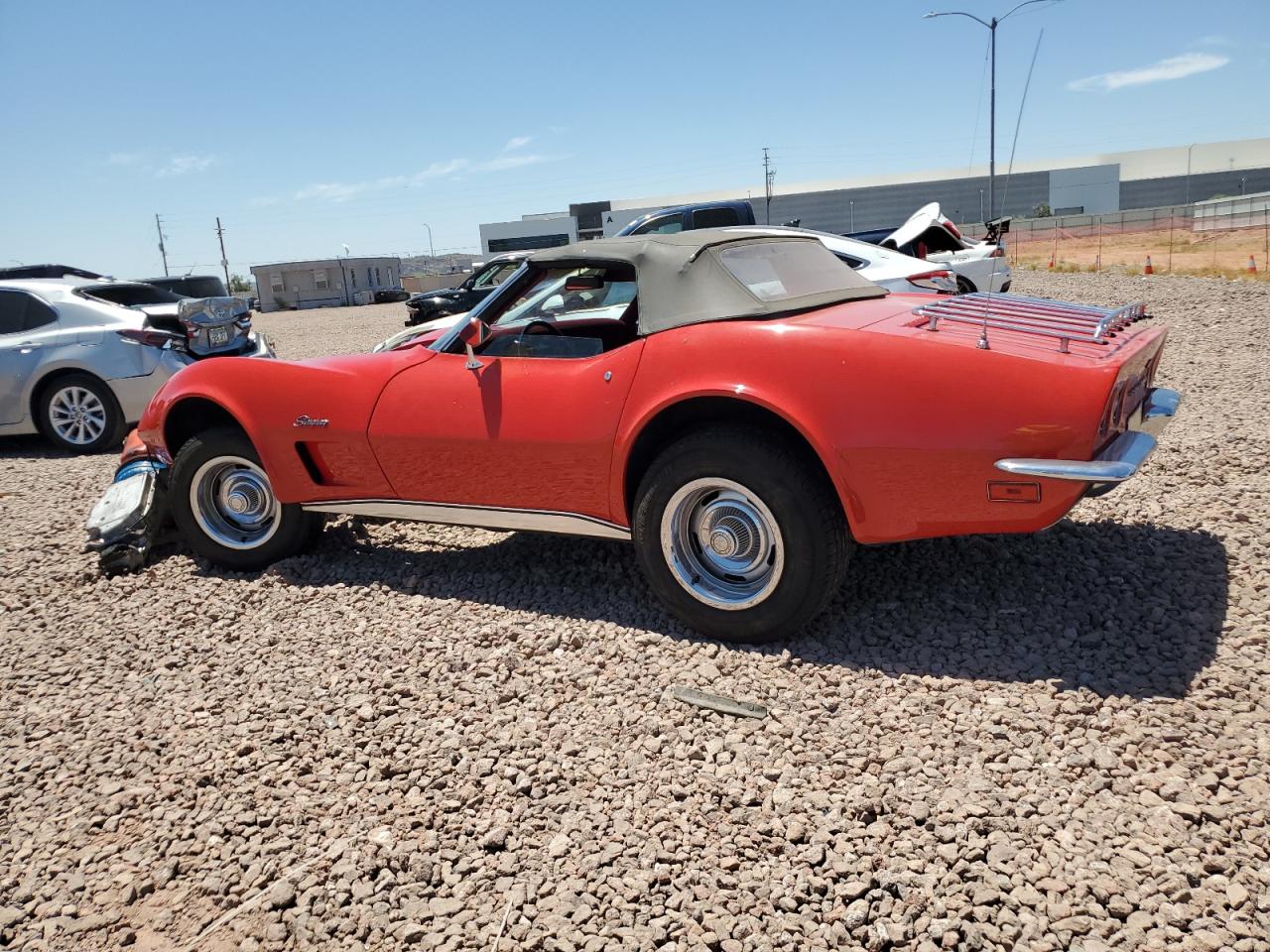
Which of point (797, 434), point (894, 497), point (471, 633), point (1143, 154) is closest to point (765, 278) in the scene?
point (797, 434)

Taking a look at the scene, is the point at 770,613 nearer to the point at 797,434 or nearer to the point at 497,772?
the point at 797,434

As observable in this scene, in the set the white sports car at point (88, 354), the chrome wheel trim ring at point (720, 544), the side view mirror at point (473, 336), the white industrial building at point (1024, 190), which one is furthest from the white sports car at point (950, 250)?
the white industrial building at point (1024, 190)

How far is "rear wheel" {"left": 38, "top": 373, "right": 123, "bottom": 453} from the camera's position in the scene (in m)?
8.38

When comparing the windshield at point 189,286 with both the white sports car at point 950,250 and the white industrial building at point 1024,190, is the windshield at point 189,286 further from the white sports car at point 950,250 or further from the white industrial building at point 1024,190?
the white industrial building at point 1024,190

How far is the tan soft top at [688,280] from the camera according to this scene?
3594 mm

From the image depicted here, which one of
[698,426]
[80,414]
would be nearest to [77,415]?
[80,414]

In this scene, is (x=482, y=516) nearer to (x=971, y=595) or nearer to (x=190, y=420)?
(x=190, y=420)

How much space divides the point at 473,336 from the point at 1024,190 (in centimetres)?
8185

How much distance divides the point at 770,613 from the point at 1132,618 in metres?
1.30

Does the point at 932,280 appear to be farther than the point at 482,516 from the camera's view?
Yes

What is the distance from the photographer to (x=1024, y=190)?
76062mm

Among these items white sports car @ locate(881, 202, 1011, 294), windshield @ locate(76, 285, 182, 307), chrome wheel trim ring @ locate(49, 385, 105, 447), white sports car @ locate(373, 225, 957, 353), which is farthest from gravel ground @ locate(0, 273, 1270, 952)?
white sports car @ locate(881, 202, 1011, 294)

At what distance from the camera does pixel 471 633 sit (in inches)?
150

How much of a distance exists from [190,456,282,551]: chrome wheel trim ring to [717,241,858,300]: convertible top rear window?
255 cm
